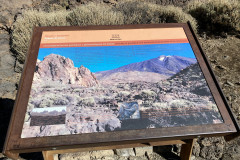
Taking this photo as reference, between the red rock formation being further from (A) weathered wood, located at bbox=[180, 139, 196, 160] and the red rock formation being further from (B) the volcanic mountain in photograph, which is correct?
(A) weathered wood, located at bbox=[180, 139, 196, 160]

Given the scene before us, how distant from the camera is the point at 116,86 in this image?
2158mm

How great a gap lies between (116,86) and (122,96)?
0.13m

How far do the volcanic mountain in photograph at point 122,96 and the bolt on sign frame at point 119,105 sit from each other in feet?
Result: 0.04

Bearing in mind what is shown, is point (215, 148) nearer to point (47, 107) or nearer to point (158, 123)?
point (158, 123)

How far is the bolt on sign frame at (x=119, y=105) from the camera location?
5.76ft

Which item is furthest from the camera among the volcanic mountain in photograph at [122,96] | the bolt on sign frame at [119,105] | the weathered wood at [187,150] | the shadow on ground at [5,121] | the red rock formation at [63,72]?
the shadow on ground at [5,121]

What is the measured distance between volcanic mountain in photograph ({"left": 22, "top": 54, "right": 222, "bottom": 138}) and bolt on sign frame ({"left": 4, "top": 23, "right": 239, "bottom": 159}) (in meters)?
0.01

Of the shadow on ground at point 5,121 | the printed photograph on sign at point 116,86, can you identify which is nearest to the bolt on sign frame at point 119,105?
the printed photograph on sign at point 116,86

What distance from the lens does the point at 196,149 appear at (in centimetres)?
289

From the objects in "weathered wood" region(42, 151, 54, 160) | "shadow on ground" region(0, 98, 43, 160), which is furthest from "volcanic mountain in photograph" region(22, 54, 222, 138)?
"shadow on ground" region(0, 98, 43, 160)

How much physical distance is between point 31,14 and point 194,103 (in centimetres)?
394

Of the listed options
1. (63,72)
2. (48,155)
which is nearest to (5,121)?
(48,155)

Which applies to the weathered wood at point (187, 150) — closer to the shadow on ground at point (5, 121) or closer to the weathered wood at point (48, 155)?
the weathered wood at point (48, 155)

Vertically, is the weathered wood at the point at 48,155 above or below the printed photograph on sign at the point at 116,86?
below
